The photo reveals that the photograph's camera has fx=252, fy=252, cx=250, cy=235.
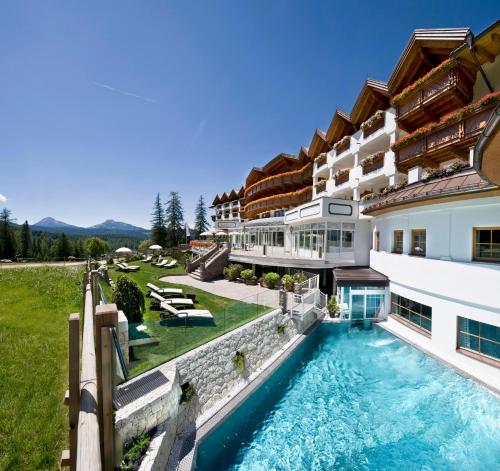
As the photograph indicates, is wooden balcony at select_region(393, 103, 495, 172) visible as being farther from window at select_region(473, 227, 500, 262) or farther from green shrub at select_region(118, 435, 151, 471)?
green shrub at select_region(118, 435, 151, 471)

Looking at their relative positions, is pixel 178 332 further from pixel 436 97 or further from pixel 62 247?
pixel 62 247

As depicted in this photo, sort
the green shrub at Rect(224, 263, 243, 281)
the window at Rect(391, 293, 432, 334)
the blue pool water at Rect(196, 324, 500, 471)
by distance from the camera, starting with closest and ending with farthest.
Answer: the blue pool water at Rect(196, 324, 500, 471), the window at Rect(391, 293, 432, 334), the green shrub at Rect(224, 263, 243, 281)

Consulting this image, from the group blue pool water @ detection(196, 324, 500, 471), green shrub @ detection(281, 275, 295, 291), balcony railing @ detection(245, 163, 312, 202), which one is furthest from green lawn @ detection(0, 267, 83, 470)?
balcony railing @ detection(245, 163, 312, 202)

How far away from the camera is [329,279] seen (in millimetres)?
21734

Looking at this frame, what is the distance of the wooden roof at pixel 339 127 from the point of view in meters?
24.7

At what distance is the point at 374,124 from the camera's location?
2028 cm

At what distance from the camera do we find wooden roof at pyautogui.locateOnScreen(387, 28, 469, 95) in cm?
1479

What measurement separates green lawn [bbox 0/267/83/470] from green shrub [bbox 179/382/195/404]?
331cm

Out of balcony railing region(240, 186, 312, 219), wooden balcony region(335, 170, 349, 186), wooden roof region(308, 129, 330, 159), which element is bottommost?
balcony railing region(240, 186, 312, 219)

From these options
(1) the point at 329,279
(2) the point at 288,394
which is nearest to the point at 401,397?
(2) the point at 288,394

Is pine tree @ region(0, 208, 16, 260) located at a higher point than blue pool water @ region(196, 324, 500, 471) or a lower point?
higher

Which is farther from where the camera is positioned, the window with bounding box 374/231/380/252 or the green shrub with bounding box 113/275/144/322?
the window with bounding box 374/231/380/252

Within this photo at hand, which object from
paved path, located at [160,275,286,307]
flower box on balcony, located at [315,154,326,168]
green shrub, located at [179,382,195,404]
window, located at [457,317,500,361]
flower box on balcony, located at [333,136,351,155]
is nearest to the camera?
green shrub, located at [179,382,195,404]

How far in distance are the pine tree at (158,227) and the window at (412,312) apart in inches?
2033
